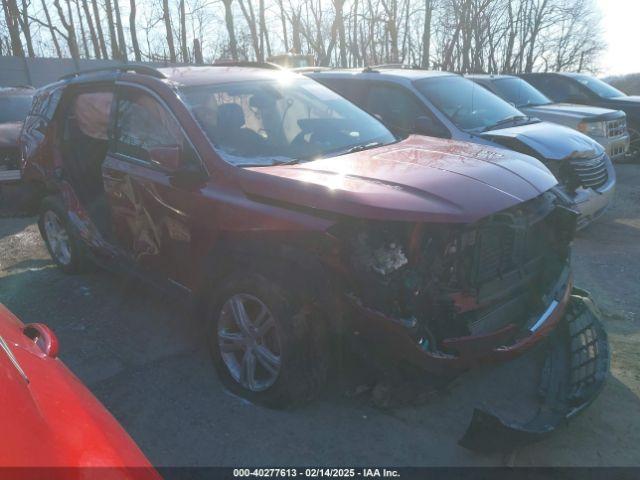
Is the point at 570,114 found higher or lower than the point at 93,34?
lower

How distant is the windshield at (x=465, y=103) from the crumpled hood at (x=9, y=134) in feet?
20.9

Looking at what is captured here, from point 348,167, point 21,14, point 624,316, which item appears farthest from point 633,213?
point 21,14

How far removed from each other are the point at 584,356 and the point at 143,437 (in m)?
2.52

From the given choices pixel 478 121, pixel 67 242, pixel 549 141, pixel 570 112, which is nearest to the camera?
pixel 67 242

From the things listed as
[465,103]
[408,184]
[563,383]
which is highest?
[408,184]

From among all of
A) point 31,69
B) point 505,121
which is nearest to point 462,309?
point 505,121

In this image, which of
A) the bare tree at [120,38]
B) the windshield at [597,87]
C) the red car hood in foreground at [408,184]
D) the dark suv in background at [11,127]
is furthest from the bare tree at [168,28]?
the red car hood in foreground at [408,184]

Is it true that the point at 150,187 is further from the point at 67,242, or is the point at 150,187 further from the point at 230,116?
the point at 67,242

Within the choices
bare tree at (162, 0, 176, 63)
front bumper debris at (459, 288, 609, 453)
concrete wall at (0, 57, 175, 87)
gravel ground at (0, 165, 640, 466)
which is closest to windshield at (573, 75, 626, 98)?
gravel ground at (0, 165, 640, 466)

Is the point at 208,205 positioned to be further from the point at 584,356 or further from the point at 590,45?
the point at 590,45

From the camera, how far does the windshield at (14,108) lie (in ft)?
32.8

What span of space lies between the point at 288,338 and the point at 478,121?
4.71 meters

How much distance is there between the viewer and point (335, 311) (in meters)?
2.81

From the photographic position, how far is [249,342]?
319 centimetres
